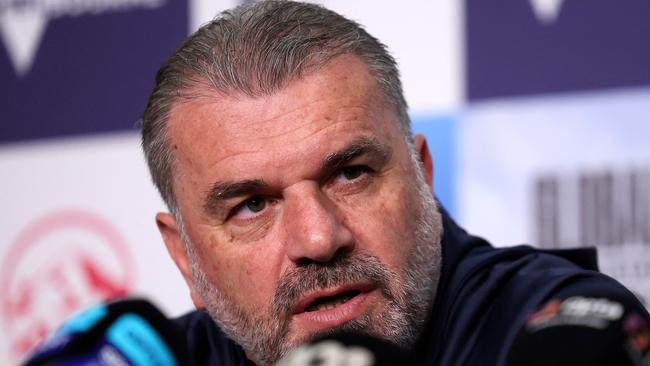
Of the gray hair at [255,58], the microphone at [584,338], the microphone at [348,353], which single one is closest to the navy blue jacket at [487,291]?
the gray hair at [255,58]

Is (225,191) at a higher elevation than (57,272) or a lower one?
higher

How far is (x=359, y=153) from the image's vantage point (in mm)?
1482

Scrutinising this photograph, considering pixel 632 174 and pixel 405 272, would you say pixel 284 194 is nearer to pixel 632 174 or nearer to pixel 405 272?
pixel 405 272

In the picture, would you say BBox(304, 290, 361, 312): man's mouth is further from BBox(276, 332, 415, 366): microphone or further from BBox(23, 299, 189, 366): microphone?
BBox(276, 332, 415, 366): microphone

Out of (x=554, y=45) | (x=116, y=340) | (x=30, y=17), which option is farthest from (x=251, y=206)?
(x=30, y=17)

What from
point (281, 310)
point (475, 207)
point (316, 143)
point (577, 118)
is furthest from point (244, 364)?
point (577, 118)

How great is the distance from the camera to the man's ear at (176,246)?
5.61 ft

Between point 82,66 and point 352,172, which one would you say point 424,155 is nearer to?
point 352,172

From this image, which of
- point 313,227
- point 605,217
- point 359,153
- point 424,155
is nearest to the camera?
point 313,227

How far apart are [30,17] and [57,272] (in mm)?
716

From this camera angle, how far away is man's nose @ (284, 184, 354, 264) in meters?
1.33

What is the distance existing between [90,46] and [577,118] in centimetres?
139

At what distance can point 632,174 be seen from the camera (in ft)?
6.57

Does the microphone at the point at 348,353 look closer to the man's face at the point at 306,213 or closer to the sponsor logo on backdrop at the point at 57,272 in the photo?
the man's face at the point at 306,213
